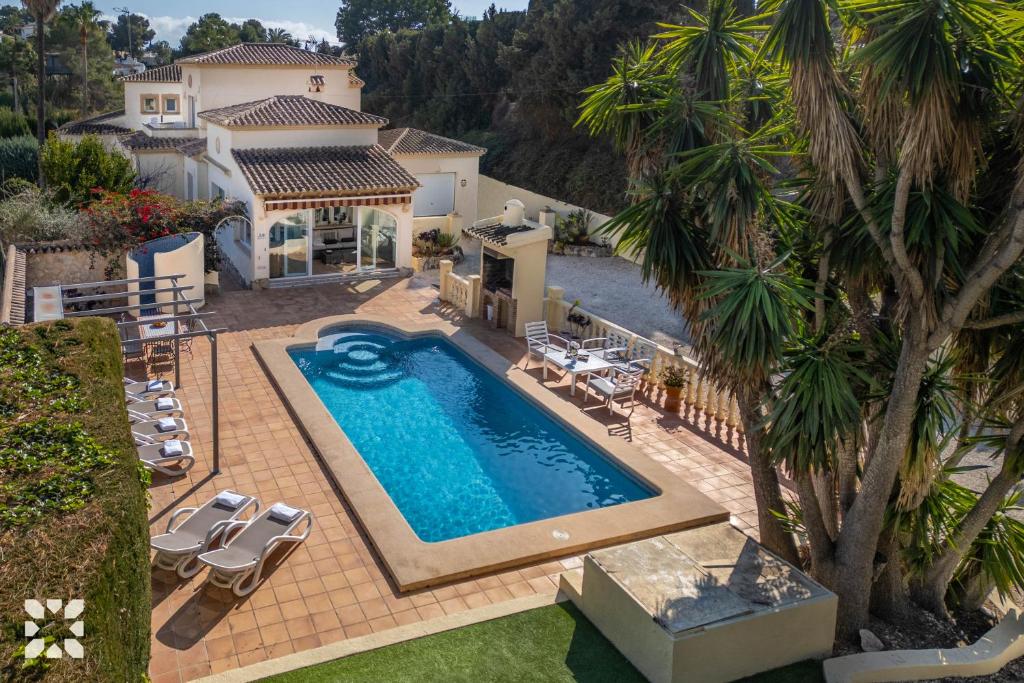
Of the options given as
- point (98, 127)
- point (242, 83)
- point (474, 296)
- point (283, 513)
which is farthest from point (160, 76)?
point (283, 513)

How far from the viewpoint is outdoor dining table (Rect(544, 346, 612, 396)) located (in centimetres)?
2075

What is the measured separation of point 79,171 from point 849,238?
27484 millimetres

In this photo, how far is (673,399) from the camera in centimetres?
2028

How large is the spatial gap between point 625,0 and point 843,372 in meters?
41.8

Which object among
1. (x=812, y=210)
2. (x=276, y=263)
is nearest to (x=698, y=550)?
(x=812, y=210)

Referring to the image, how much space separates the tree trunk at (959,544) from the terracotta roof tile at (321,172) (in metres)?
21.5

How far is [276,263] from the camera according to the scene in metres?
29.5

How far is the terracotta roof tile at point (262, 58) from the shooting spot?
38.3m

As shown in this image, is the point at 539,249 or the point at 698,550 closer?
the point at 698,550

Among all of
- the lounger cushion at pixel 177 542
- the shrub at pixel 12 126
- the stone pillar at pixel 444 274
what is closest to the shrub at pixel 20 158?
the shrub at pixel 12 126

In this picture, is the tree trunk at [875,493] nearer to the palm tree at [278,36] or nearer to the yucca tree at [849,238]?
the yucca tree at [849,238]

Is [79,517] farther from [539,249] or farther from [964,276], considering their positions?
[539,249]

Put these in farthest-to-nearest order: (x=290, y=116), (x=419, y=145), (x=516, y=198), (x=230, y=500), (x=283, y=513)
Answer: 1. (x=516, y=198)
2. (x=419, y=145)
3. (x=290, y=116)
4. (x=230, y=500)
5. (x=283, y=513)

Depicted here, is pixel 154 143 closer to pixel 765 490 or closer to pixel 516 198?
pixel 516 198
